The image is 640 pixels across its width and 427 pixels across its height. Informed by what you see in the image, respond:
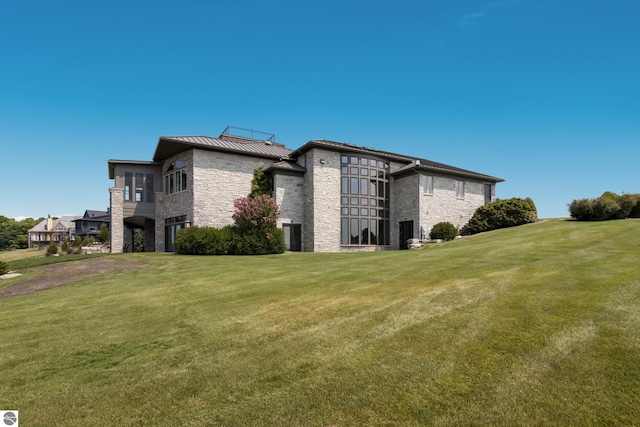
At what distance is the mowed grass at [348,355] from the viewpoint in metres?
3.09

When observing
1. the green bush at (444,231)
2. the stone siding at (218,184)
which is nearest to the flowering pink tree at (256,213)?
the stone siding at (218,184)

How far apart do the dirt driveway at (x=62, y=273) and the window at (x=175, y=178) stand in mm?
9974

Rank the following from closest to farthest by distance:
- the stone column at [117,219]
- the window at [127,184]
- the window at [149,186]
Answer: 1. the stone column at [117,219]
2. the window at [127,184]
3. the window at [149,186]

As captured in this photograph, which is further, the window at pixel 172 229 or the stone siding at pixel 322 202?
the window at pixel 172 229

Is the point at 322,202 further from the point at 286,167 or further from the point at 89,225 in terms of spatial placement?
the point at 89,225

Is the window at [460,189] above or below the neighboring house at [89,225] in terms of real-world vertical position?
above

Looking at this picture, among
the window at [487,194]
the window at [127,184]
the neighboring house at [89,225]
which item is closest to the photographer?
the window at [127,184]

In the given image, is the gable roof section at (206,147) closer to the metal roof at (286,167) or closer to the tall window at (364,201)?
the metal roof at (286,167)

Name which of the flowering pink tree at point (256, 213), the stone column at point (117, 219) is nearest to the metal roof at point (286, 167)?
the flowering pink tree at point (256, 213)

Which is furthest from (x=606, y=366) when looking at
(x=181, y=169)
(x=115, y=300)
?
(x=181, y=169)

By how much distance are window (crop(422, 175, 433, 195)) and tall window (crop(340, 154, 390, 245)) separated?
128 inches

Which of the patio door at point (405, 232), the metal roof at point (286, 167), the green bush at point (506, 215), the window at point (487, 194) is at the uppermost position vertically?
the metal roof at point (286, 167)

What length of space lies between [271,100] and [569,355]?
2722 centimetres

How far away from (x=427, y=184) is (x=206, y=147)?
18822mm
